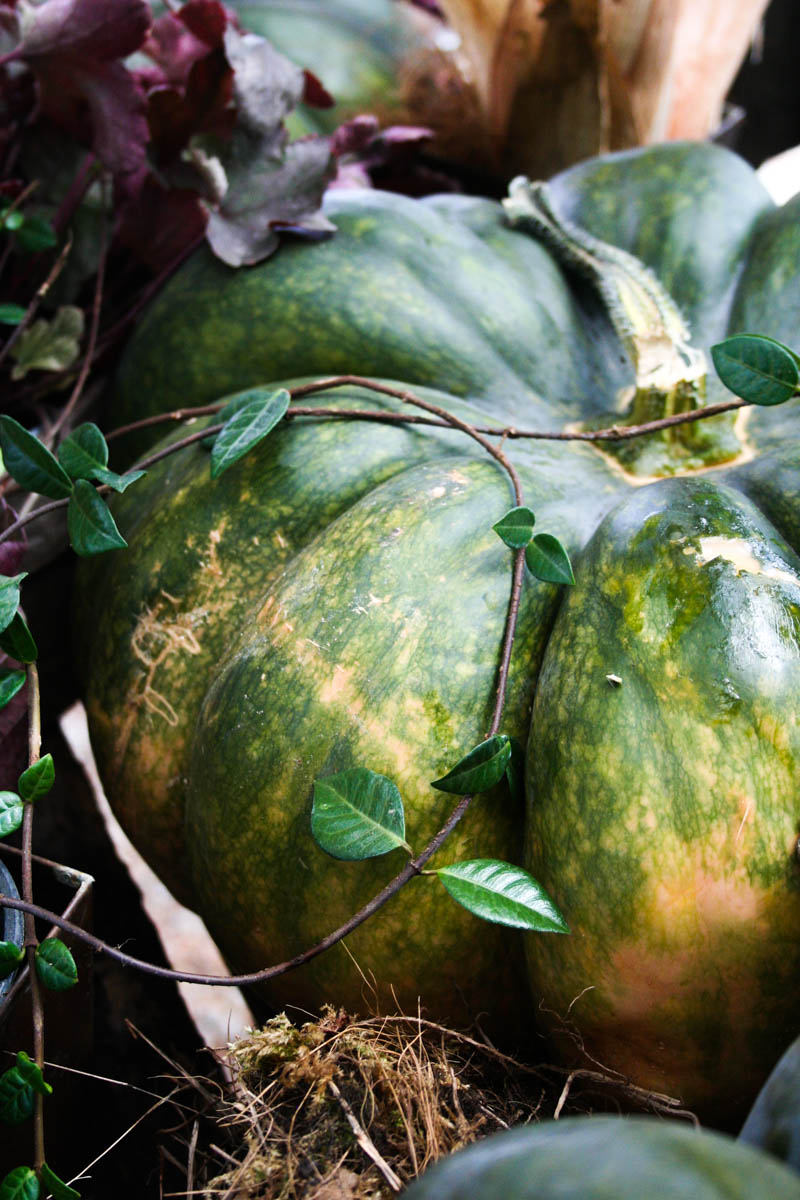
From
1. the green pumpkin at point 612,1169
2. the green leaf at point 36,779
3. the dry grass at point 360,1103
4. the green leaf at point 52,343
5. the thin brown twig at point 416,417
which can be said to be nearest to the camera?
the green pumpkin at point 612,1169

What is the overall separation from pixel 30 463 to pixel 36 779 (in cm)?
23

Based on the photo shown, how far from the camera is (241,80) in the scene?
0.98 meters

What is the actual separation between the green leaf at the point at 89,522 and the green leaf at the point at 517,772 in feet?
0.96

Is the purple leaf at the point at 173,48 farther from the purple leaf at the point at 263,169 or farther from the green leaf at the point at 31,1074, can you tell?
the green leaf at the point at 31,1074

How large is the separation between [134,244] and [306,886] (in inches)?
28.3

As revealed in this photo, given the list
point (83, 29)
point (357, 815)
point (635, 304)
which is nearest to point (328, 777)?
point (357, 815)

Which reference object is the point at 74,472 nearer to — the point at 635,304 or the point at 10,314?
the point at 10,314

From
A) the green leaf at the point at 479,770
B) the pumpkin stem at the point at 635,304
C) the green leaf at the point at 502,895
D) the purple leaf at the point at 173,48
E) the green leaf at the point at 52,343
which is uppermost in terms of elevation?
the purple leaf at the point at 173,48

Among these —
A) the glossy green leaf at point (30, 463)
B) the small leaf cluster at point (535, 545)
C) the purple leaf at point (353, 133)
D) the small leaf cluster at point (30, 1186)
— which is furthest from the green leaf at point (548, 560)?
the purple leaf at point (353, 133)

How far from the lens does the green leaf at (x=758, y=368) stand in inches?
26.0

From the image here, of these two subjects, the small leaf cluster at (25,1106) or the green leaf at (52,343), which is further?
the green leaf at (52,343)

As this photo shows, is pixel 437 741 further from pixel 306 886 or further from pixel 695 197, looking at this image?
pixel 695 197

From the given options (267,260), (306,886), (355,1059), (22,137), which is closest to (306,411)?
(267,260)

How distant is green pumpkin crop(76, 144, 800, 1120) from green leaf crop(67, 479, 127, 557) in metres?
0.12
